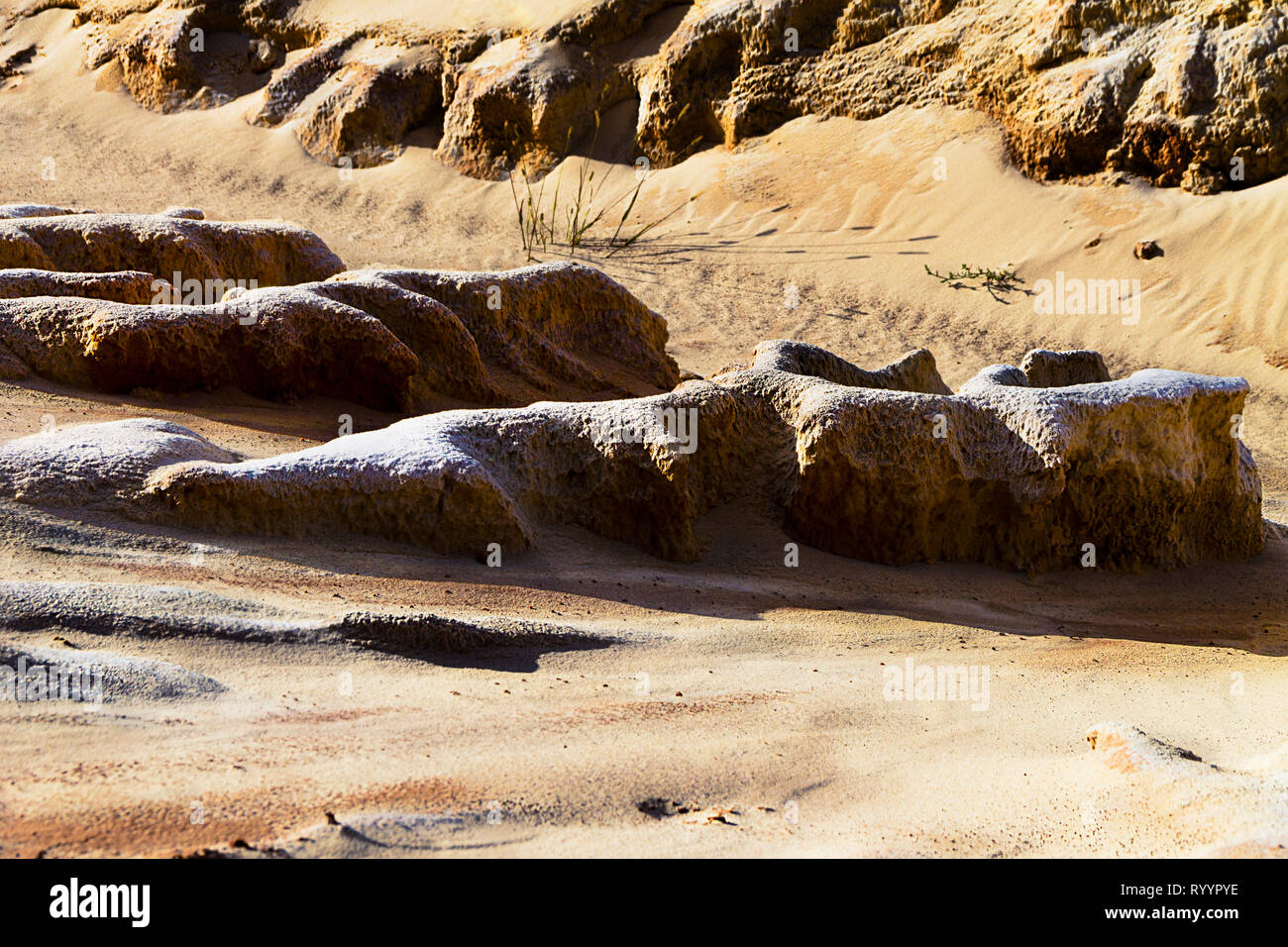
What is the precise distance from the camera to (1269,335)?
9.75 metres

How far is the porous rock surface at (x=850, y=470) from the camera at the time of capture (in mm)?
4047

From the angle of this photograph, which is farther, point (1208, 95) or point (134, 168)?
point (134, 168)

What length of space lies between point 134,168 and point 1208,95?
13076mm

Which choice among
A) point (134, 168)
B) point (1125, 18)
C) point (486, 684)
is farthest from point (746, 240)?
point (486, 684)

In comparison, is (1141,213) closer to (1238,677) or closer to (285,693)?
(1238,677)

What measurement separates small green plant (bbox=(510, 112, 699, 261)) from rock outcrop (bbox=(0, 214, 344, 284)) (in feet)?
16.5

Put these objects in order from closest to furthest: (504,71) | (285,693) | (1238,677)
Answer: (285,693) < (1238,677) < (504,71)

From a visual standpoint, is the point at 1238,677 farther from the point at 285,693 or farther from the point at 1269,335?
the point at 1269,335

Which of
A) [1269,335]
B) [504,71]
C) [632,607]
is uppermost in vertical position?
[504,71]

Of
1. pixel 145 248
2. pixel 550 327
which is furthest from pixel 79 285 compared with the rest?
pixel 550 327

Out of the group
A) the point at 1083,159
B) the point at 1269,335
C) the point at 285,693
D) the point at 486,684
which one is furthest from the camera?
the point at 1083,159

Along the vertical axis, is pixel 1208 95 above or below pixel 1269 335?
above

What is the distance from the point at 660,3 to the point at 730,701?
1359cm

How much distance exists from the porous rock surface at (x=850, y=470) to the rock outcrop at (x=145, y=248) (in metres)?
3.76
